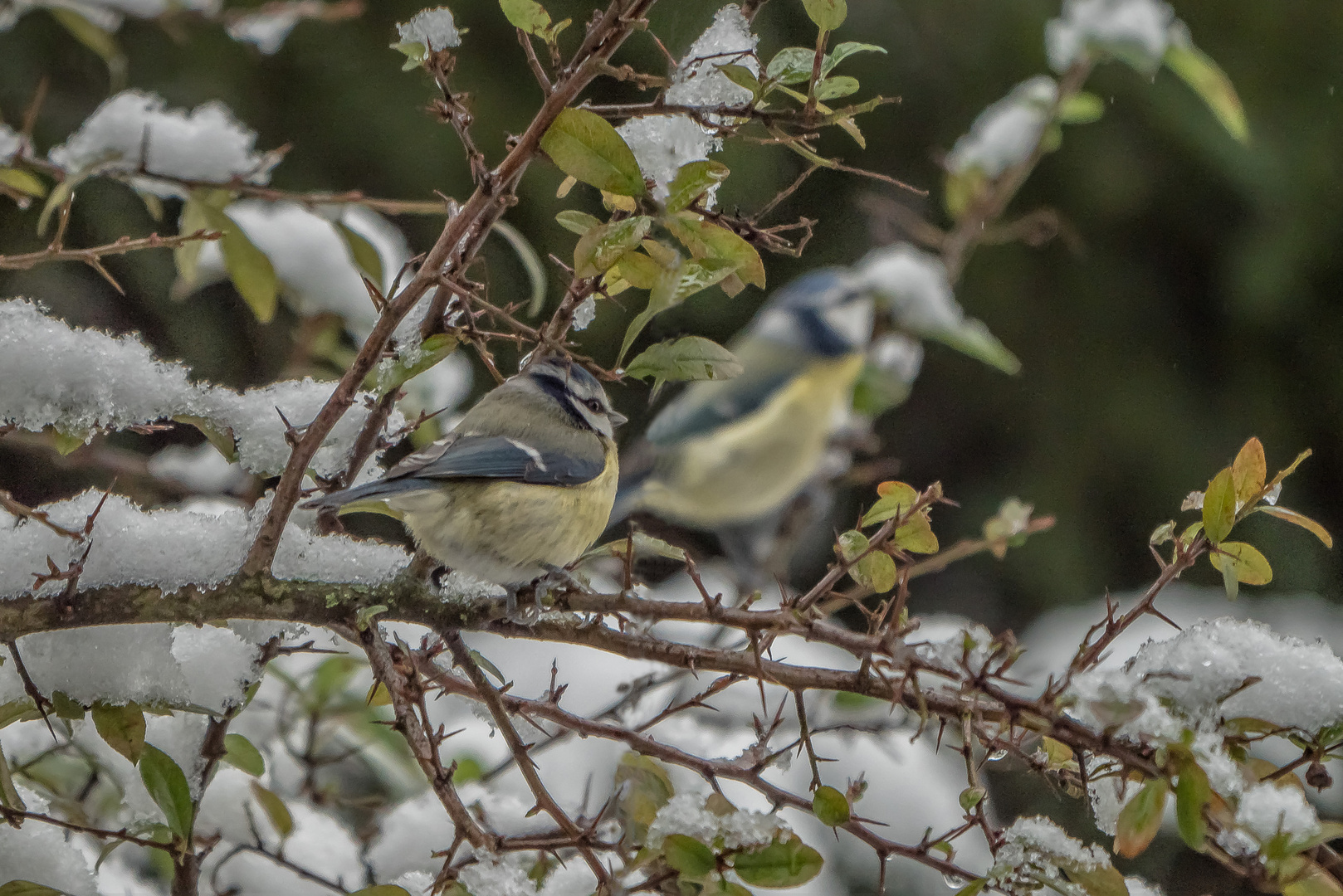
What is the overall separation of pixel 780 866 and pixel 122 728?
1.30 ft

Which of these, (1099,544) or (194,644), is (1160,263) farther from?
(194,644)

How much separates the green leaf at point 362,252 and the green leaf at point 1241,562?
0.63m

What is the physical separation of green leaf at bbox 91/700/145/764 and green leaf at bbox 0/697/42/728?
4cm

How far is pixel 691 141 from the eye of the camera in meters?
0.69

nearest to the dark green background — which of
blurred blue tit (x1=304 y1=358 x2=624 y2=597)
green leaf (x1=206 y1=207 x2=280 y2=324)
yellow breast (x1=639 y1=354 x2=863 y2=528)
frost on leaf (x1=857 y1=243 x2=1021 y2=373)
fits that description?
yellow breast (x1=639 y1=354 x2=863 y2=528)

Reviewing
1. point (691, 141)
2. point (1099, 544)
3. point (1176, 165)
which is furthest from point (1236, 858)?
point (1176, 165)

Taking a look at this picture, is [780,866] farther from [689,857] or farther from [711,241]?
[711,241]

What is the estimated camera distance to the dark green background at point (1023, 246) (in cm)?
194

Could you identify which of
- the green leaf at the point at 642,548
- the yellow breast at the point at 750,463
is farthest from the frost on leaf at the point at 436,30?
the yellow breast at the point at 750,463

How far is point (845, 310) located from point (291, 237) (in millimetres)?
797

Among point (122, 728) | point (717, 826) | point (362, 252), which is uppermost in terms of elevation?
point (362, 252)

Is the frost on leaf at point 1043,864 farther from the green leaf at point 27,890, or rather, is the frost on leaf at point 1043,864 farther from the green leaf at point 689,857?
the green leaf at point 27,890

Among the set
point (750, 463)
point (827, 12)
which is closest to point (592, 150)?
point (827, 12)

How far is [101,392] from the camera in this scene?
680 millimetres
